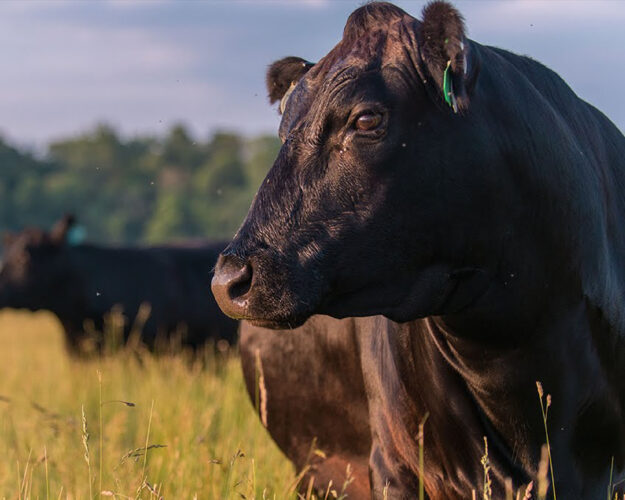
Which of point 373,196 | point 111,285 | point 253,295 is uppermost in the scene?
point 373,196

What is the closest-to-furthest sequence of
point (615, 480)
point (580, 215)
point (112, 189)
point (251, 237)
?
point (251, 237) < point (580, 215) < point (615, 480) < point (112, 189)

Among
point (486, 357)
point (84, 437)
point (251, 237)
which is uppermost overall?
point (251, 237)

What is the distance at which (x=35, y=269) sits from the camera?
42.5 feet

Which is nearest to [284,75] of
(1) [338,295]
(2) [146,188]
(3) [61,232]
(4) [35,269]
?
(1) [338,295]

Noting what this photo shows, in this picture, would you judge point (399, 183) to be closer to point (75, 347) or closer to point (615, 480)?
point (615, 480)

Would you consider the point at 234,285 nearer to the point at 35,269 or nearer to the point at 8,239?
the point at 35,269

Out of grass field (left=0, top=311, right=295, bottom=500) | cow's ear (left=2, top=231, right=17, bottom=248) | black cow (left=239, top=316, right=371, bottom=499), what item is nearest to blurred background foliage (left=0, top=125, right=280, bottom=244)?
cow's ear (left=2, top=231, right=17, bottom=248)

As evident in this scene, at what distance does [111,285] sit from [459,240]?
10672mm

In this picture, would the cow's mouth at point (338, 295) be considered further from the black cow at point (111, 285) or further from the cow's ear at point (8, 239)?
the cow's ear at point (8, 239)

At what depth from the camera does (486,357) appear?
2.84 metres

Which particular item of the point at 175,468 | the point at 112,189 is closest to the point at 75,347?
the point at 175,468

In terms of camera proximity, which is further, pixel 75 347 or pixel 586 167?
pixel 75 347

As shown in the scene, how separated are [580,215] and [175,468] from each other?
2.14m

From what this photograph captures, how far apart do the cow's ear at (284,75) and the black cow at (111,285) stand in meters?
8.60
